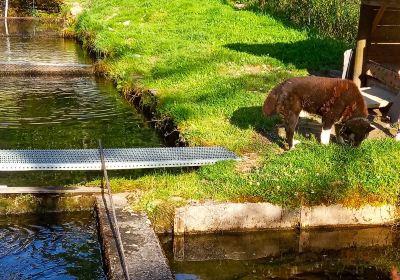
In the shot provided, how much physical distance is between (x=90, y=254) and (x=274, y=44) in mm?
10786

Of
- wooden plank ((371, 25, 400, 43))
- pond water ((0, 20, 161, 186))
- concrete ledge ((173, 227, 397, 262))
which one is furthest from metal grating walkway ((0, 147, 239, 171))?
wooden plank ((371, 25, 400, 43))

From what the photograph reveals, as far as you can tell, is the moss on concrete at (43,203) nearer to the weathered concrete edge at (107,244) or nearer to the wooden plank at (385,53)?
the weathered concrete edge at (107,244)

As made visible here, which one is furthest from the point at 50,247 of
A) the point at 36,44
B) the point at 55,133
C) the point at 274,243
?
the point at 36,44

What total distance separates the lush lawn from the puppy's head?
0.50ft

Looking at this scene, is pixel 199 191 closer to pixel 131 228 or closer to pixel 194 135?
pixel 131 228

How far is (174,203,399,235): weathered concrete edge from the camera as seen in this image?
24.7ft

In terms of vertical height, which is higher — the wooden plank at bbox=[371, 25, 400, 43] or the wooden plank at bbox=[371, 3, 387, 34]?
the wooden plank at bbox=[371, 3, 387, 34]

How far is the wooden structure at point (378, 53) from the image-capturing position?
448 inches

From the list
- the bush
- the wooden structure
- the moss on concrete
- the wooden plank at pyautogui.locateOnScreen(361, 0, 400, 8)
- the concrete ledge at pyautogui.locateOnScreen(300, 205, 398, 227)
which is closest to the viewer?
the moss on concrete

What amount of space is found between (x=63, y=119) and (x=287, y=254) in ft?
21.0

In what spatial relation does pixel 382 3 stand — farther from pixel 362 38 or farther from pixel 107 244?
pixel 107 244

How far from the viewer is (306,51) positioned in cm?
1569

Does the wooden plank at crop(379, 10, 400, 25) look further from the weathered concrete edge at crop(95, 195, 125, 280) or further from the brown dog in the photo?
the weathered concrete edge at crop(95, 195, 125, 280)

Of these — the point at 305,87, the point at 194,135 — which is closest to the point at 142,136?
the point at 194,135
